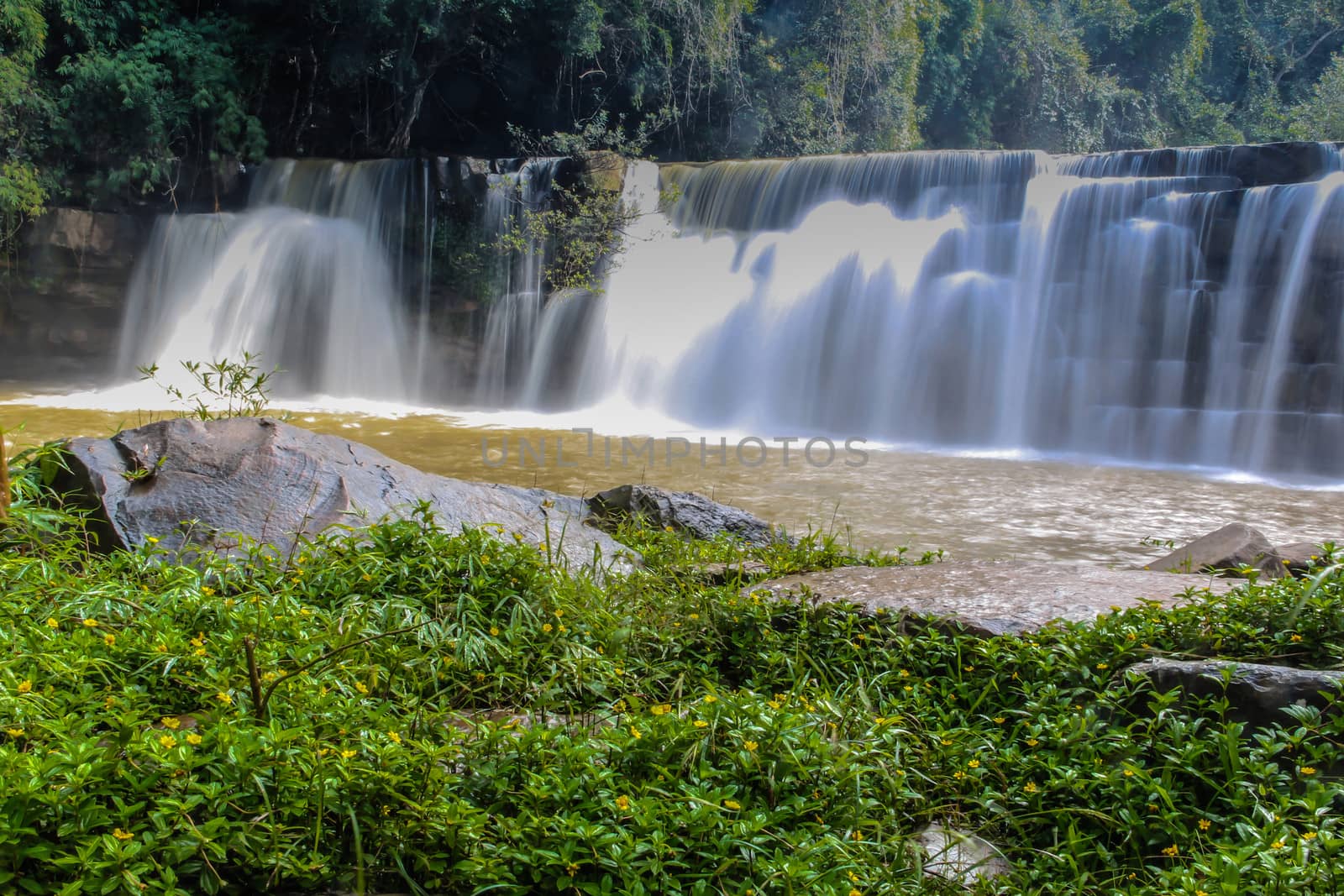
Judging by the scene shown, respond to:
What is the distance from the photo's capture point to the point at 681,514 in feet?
19.7

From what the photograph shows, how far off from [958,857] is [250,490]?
3.15 metres

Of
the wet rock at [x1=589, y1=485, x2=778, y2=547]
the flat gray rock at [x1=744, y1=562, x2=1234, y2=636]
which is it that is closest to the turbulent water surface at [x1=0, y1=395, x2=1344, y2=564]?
the wet rock at [x1=589, y1=485, x2=778, y2=547]

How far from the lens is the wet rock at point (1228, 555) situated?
16.0ft

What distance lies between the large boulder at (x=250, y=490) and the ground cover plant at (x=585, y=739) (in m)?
0.32

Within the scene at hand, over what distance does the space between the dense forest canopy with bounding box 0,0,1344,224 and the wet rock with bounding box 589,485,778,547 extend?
35.7ft

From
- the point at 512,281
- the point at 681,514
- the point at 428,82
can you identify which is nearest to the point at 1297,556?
the point at 681,514

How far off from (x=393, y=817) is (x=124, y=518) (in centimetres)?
251

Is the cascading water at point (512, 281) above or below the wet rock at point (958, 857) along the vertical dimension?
above

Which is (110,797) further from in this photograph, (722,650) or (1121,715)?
(1121,715)

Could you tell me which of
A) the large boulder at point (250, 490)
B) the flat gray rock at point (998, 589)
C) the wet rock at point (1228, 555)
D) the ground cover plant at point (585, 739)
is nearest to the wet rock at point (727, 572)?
the flat gray rock at point (998, 589)

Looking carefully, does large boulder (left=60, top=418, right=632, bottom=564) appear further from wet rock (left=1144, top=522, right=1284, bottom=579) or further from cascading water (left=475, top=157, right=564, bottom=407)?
cascading water (left=475, top=157, right=564, bottom=407)

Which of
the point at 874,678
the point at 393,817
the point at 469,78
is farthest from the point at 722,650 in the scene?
the point at 469,78

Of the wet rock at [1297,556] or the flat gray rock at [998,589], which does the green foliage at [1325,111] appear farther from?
the flat gray rock at [998,589]

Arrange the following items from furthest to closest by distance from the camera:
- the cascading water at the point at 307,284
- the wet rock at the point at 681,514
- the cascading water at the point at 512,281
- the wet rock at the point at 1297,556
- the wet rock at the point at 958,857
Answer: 1. the cascading water at the point at 307,284
2. the cascading water at the point at 512,281
3. the wet rock at the point at 681,514
4. the wet rock at the point at 1297,556
5. the wet rock at the point at 958,857
